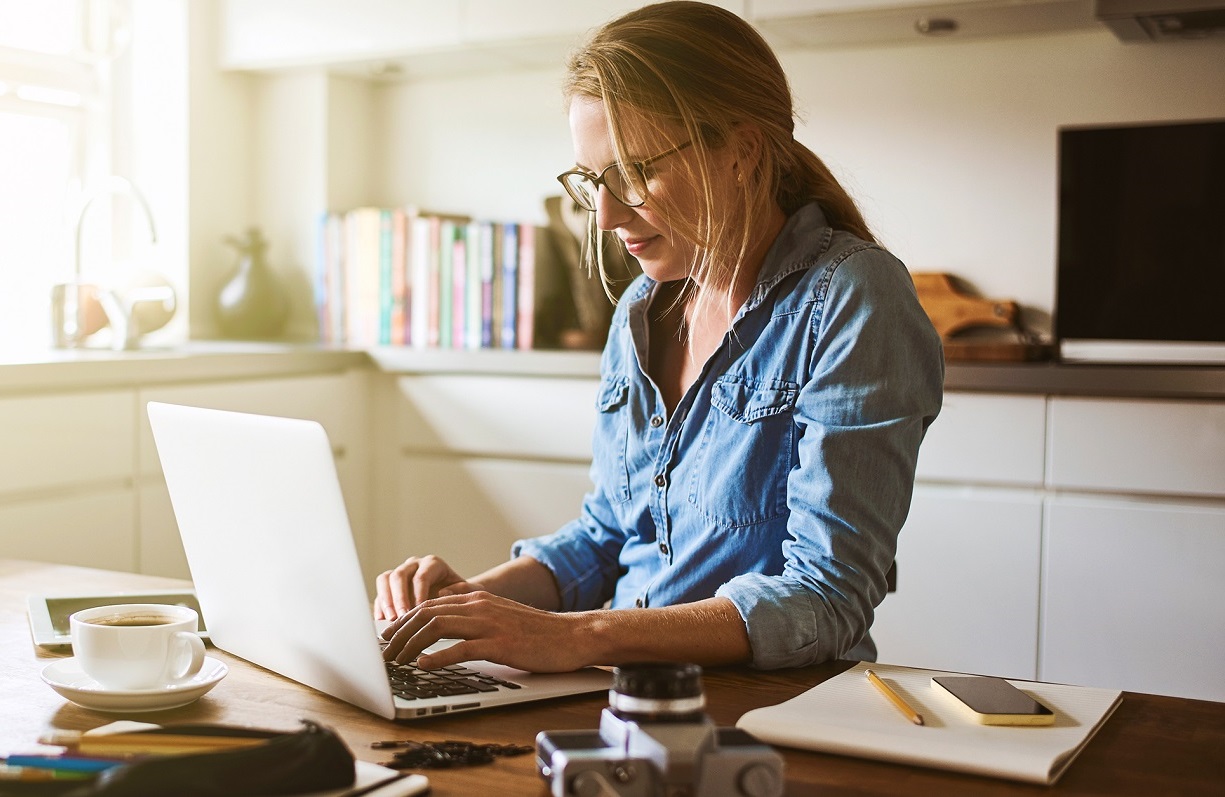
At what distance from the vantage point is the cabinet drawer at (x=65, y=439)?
2139 millimetres

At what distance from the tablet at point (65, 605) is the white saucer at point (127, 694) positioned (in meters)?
0.17

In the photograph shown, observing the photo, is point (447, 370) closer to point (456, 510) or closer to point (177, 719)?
point (456, 510)

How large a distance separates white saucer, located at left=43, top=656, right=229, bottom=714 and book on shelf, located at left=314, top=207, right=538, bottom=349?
2160mm

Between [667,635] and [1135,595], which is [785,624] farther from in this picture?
[1135,595]

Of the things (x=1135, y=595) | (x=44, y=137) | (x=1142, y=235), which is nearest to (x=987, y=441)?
(x=1135, y=595)

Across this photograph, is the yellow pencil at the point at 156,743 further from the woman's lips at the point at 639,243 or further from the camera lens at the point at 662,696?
the woman's lips at the point at 639,243

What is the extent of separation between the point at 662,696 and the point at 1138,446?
6.18 feet

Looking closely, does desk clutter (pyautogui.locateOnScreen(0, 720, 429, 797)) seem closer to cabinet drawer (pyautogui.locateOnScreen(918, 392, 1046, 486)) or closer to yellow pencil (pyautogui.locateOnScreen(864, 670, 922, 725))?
yellow pencil (pyautogui.locateOnScreen(864, 670, 922, 725))

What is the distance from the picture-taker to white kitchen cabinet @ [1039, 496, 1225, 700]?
2260mm

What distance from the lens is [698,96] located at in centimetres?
120

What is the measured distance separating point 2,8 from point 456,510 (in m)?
1.65

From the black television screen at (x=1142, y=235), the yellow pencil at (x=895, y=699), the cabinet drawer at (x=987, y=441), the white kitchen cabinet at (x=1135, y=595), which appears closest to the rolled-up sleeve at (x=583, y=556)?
the yellow pencil at (x=895, y=699)

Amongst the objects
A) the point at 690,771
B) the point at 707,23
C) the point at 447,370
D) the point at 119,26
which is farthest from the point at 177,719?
the point at 119,26

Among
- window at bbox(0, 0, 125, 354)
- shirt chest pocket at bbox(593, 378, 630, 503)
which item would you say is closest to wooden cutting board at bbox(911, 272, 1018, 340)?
shirt chest pocket at bbox(593, 378, 630, 503)
